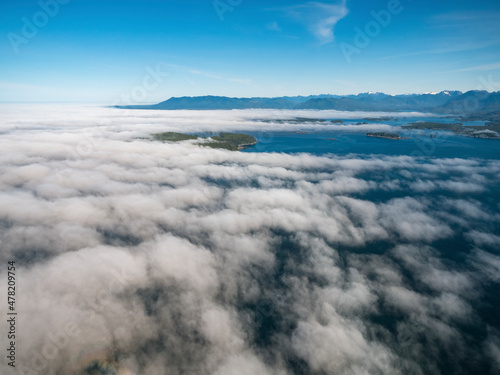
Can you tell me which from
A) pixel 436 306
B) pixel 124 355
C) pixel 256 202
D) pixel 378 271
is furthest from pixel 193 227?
pixel 436 306

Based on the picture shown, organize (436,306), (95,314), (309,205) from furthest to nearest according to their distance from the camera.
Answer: (309,205) → (436,306) → (95,314)

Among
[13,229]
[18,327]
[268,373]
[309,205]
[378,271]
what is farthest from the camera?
[309,205]

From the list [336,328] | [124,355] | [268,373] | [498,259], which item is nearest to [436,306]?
[336,328]

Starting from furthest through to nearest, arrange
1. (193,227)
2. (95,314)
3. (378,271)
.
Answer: (193,227) < (378,271) < (95,314)

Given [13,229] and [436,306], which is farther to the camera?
[13,229]

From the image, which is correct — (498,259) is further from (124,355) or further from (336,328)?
(124,355)

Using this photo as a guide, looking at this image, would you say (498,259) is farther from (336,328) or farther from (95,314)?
(95,314)

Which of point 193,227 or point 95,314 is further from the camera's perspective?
point 193,227

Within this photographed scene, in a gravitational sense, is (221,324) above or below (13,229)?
below

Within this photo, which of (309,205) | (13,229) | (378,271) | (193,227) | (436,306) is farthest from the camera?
(309,205)
